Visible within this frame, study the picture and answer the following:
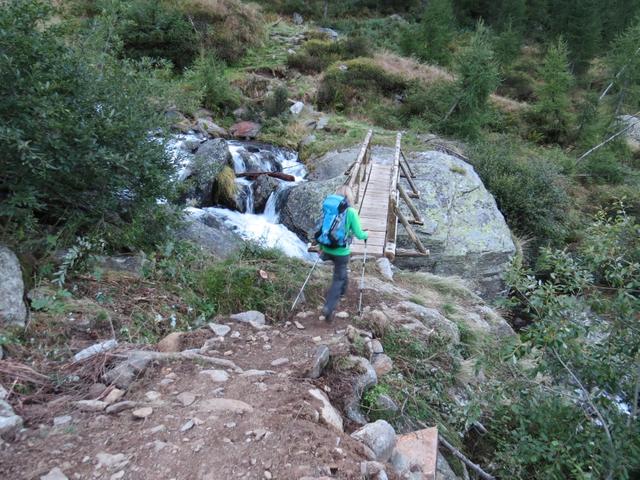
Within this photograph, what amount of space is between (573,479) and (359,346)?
2.57 m

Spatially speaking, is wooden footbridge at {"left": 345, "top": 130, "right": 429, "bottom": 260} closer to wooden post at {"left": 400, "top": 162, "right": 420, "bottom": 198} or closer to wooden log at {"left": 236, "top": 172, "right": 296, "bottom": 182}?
wooden post at {"left": 400, "top": 162, "right": 420, "bottom": 198}

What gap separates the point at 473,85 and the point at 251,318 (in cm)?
1527

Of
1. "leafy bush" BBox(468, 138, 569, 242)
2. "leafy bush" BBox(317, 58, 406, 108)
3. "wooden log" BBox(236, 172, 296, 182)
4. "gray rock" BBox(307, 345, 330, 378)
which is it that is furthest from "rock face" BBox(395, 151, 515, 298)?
"leafy bush" BBox(317, 58, 406, 108)

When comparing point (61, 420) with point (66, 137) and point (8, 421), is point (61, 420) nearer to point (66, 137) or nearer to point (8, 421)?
point (8, 421)

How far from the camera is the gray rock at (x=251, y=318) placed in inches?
214

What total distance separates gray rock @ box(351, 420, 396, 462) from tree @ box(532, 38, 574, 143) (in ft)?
73.1

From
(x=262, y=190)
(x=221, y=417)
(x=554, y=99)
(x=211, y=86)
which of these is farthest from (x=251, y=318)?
(x=554, y=99)

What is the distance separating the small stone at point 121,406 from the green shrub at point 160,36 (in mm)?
18425

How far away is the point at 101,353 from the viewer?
13.6 ft

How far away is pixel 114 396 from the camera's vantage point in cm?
360

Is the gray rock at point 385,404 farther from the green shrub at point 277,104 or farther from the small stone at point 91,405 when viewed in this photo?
the green shrub at point 277,104

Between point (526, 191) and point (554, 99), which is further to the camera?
point (554, 99)

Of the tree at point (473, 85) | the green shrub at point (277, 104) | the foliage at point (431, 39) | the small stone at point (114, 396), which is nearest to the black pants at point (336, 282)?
the small stone at point (114, 396)

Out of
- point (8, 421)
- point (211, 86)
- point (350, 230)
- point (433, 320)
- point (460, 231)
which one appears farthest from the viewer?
point (211, 86)
